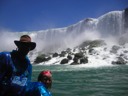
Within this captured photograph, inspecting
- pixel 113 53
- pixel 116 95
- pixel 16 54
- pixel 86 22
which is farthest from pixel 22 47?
pixel 86 22

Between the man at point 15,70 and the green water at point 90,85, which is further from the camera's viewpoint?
the green water at point 90,85

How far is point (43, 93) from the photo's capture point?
376 centimetres

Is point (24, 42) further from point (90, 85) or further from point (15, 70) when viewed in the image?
point (90, 85)

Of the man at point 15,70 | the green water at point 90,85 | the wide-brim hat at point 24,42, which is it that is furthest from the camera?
the green water at point 90,85

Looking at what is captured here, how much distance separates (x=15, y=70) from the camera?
402cm

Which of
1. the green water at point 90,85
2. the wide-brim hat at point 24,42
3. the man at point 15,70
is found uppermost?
the wide-brim hat at point 24,42

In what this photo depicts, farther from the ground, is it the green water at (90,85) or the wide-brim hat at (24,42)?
the wide-brim hat at (24,42)

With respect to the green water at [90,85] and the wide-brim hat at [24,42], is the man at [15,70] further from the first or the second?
the green water at [90,85]

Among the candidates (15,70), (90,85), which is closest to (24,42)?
(15,70)

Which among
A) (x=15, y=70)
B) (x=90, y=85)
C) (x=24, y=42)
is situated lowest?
(x=90, y=85)

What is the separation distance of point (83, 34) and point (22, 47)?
197 meters

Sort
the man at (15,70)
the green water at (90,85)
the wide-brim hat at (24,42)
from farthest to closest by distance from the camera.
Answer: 1. the green water at (90,85)
2. the wide-brim hat at (24,42)
3. the man at (15,70)

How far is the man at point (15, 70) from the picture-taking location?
3822mm

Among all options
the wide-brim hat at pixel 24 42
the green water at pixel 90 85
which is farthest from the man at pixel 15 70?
the green water at pixel 90 85
